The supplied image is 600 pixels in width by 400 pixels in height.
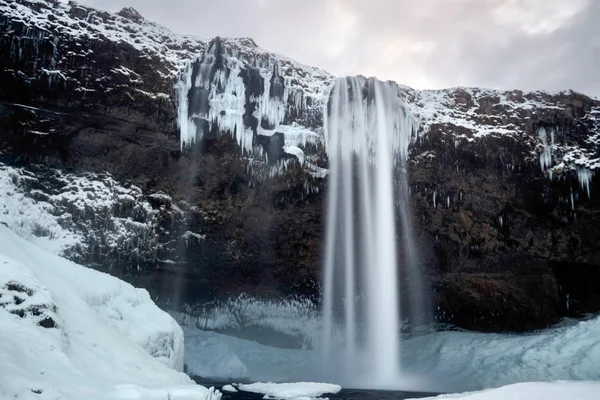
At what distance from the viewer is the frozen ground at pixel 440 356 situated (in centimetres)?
1947

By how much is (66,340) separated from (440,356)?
72.6ft

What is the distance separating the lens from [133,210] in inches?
866

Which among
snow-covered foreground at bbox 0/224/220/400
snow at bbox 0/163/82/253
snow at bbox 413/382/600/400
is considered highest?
snow at bbox 0/163/82/253

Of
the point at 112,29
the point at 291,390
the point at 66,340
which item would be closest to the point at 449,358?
the point at 291,390

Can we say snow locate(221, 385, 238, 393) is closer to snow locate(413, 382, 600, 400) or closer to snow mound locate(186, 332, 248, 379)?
snow mound locate(186, 332, 248, 379)

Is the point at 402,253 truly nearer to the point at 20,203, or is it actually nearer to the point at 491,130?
the point at 491,130

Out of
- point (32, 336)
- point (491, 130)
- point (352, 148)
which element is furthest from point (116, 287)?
point (491, 130)

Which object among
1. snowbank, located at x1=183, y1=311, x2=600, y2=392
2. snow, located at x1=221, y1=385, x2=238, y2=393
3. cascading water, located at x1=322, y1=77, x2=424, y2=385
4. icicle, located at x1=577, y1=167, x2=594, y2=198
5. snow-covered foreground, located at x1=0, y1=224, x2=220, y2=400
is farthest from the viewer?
icicle, located at x1=577, y1=167, x2=594, y2=198

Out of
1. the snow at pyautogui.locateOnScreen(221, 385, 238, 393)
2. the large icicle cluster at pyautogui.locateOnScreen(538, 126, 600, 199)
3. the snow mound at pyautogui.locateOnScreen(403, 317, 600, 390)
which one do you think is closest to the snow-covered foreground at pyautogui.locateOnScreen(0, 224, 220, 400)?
the snow at pyautogui.locateOnScreen(221, 385, 238, 393)

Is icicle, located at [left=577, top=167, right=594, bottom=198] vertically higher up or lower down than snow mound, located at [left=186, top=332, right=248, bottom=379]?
higher up

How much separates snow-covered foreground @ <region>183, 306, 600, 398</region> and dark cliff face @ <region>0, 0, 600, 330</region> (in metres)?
2.08

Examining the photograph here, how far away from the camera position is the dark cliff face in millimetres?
19812

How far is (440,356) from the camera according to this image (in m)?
24.4

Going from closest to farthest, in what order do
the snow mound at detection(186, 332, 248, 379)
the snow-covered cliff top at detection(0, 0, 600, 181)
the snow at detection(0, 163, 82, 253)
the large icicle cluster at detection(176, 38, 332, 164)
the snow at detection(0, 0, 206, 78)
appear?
the snow at detection(0, 0, 206, 78), the snow at detection(0, 163, 82, 253), the snow-covered cliff top at detection(0, 0, 600, 181), the large icicle cluster at detection(176, 38, 332, 164), the snow mound at detection(186, 332, 248, 379)
